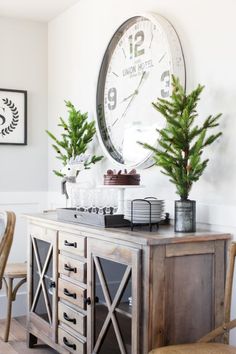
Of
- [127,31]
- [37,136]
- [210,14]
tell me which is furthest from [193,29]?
[37,136]

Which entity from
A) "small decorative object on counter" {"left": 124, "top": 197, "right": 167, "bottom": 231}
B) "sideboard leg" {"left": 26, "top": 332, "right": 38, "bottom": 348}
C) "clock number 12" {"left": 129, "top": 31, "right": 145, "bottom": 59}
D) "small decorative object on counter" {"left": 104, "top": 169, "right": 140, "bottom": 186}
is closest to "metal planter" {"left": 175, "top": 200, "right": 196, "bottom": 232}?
"small decorative object on counter" {"left": 124, "top": 197, "right": 167, "bottom": 231}

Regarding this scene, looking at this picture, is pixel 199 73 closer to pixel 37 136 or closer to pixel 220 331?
pixel 220 331

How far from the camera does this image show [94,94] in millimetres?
3520

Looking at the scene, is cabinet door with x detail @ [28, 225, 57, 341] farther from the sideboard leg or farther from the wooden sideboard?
the wooden sideboard

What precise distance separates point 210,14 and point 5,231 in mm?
1457

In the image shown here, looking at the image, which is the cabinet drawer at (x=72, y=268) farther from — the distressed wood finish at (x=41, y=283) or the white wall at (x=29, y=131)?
the white wall at (x=29, y=131)

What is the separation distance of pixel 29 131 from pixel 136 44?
1545 millimetres

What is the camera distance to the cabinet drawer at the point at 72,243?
2725 millimetres

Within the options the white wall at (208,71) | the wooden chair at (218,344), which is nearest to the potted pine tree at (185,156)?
the white wall at (208,71)

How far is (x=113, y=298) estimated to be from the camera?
2.42 m

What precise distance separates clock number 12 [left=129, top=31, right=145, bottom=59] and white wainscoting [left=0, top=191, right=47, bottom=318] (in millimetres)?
1698

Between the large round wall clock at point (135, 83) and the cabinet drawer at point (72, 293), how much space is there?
0.79 meters

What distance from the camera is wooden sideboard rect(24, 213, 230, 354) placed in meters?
2.21

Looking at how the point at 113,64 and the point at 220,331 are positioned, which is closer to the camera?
the point at 220,331
